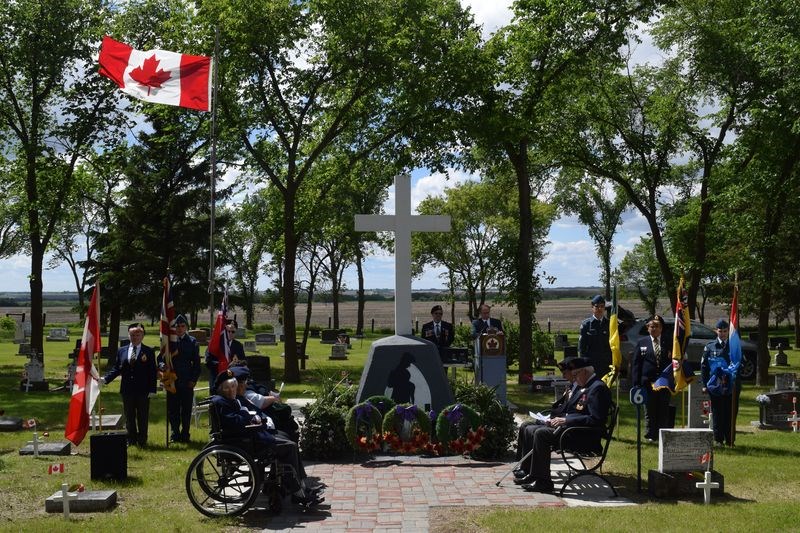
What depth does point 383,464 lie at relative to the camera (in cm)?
1118

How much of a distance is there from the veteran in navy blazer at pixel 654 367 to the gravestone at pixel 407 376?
2.83 meters

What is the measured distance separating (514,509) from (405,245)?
568 cm

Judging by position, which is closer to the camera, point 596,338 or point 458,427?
point 458,427

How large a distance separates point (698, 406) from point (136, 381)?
861 centimetres

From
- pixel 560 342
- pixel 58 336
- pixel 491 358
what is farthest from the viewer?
pixel 58 336

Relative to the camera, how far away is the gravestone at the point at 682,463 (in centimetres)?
933

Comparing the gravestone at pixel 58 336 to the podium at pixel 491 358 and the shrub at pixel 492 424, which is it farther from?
the shrub at pixel 492 424

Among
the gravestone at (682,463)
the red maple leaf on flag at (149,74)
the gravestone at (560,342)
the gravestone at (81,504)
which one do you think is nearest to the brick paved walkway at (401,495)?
the gravestone at (682,463)

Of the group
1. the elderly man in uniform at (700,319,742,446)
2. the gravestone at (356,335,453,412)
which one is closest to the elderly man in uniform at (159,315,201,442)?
the gravestone at (356,335,453,412)

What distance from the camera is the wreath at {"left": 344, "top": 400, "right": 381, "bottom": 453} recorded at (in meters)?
11.5

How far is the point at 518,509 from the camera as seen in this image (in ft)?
28.5

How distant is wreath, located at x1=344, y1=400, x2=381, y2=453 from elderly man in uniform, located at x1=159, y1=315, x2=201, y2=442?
3.21 metres

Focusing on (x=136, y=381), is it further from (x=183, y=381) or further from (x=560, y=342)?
(x=560, y=342)

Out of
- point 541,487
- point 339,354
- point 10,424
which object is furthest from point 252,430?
point 339,354
